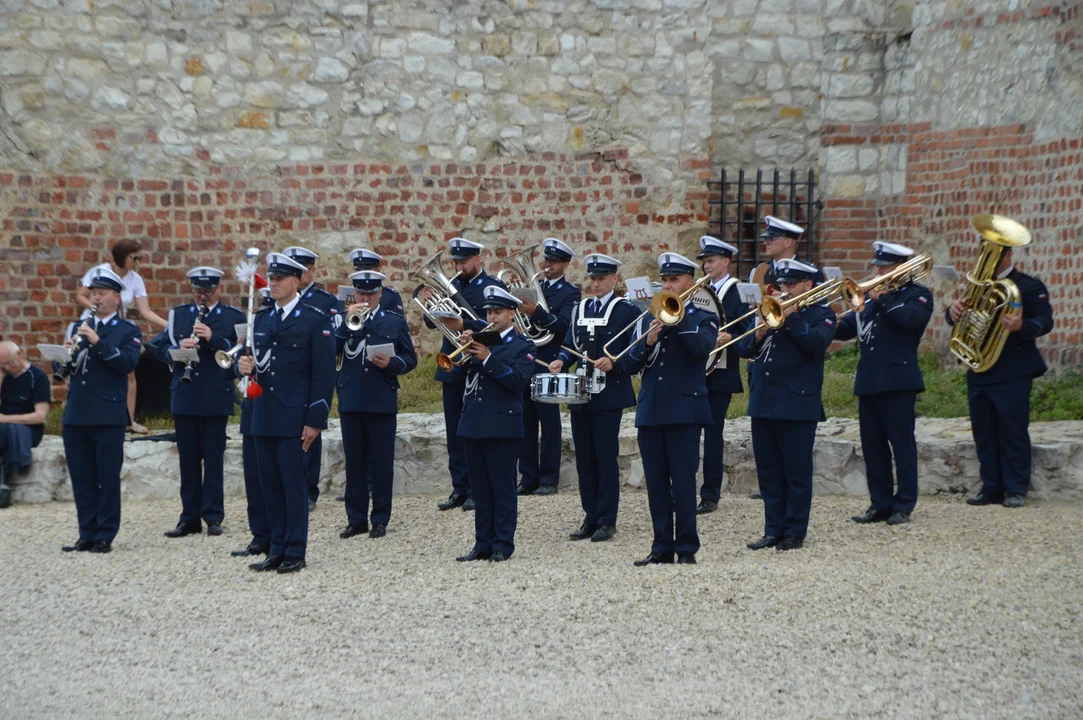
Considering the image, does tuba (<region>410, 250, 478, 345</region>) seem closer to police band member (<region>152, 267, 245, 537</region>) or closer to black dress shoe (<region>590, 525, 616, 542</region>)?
police band member (<region>152, 267, 245, 537</region>)

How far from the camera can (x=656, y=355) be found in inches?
312

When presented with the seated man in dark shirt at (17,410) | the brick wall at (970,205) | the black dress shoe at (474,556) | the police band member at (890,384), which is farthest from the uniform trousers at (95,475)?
the brick wall at (970,205)

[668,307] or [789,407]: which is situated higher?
[668,307]

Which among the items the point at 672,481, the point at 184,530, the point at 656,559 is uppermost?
the point at 672,481

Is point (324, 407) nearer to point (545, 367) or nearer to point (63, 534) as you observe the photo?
point (545, 367)

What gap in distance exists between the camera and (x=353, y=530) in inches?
360

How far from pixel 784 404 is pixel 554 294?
7.02 ft

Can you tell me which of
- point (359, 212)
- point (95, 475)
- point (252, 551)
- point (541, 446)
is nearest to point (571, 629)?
point (252, 551)

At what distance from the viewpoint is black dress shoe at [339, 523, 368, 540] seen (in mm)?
9086

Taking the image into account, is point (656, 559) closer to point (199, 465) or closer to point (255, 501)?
point (255, 501)

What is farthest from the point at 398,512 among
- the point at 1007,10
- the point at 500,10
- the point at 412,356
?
the point at 1007,10

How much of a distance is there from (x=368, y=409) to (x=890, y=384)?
3431mm

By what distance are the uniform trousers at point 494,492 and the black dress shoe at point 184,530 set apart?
2.33 metres

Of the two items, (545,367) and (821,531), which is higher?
(545,367)
